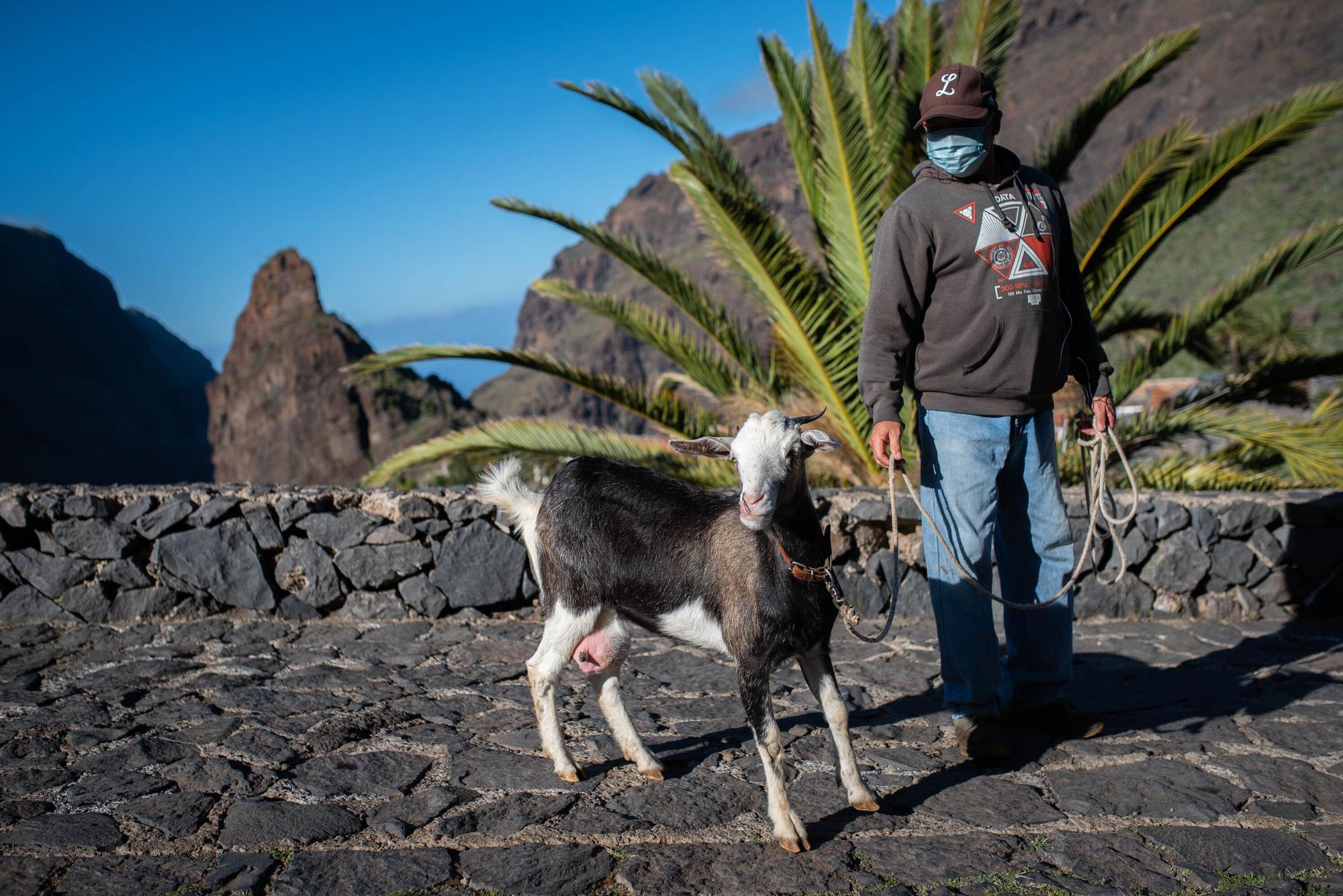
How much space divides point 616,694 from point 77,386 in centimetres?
7099

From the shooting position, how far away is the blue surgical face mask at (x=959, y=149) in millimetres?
3387

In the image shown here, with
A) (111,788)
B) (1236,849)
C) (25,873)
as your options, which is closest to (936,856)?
(1236,849)

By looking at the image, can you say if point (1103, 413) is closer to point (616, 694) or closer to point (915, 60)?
point (616, 694)

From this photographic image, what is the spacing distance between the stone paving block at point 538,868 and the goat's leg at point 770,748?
54 centimetres

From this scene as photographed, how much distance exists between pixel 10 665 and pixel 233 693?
139 centimetres

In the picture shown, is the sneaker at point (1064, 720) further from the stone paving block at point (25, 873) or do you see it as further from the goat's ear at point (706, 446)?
the stone paving block at point (25, 873)

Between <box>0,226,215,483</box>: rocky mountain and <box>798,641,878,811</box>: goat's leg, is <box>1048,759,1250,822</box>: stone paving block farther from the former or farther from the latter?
<box>0,226,215,483</box>: rocky mountain

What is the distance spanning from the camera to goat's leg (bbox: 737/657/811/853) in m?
2.87

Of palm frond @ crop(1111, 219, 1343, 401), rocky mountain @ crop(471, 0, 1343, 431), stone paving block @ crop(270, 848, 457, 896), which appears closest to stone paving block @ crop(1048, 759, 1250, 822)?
stone paving block @ crop(270, 848, 457, 896)

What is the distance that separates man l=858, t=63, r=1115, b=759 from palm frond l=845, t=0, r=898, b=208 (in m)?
4.58

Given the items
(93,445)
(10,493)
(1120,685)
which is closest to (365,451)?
(93,445)

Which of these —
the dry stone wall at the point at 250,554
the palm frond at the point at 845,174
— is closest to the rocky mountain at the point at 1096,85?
the palm frond at the point at 845,174

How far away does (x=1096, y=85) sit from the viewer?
47.8m

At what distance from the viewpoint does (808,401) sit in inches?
303
